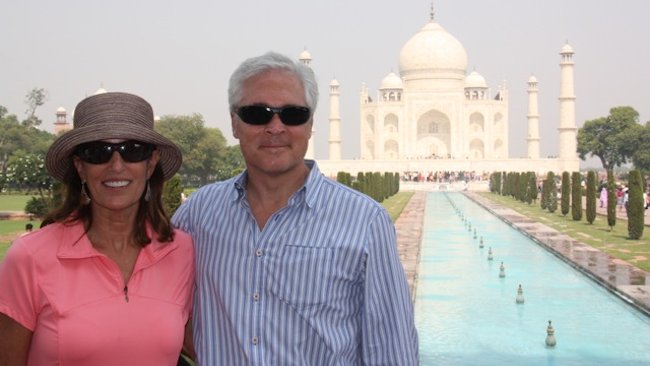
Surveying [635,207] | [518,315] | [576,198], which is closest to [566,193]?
[576,198]

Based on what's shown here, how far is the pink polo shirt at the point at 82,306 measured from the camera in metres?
1.65

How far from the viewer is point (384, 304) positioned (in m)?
1.69

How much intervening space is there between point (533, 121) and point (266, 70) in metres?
38.5

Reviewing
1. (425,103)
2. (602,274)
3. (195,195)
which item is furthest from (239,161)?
(195,195)

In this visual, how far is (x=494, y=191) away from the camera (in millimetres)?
30984

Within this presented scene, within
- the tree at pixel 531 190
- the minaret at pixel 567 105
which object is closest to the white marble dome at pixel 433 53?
the minaret at pixel 567 105

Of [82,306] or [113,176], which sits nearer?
[82,306]

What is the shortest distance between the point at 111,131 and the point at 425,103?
3978cm

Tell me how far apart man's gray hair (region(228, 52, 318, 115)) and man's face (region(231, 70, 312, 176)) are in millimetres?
10

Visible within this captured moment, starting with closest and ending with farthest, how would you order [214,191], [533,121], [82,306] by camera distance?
[82,306], [214,191], [533,121]

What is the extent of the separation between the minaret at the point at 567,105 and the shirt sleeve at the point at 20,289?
1411 inches

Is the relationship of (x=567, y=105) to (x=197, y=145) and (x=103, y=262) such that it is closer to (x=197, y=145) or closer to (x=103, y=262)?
(x=197, y=145)

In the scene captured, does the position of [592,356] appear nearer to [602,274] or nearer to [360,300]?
[602,274]

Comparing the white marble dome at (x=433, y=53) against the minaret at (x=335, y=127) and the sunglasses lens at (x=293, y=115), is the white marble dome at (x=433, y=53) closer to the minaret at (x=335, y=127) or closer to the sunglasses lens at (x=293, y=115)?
the minaret at (x=335, y=127)
